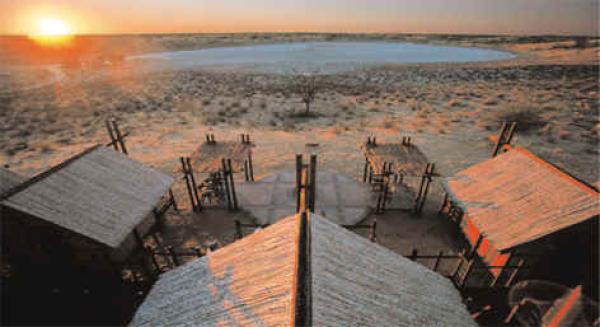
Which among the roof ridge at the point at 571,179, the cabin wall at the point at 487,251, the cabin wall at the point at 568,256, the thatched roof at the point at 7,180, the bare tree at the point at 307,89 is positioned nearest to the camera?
the cabin wall at the point at 568,256

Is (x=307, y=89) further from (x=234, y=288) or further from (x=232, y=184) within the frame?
(x=234, y=288)

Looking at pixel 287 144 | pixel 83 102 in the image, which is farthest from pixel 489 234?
pixel 83 102

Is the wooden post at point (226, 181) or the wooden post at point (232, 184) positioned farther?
the wooden post at point (232, 184)

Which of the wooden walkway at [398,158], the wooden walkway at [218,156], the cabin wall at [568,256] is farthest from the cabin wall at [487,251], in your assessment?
the wooden walkway at [218,156]

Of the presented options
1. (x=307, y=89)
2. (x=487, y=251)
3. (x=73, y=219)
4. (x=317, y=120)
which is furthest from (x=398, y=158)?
(x=307, y=89)

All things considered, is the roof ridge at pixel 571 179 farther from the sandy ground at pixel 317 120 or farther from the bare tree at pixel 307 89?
the bare tree at pixel 307 89

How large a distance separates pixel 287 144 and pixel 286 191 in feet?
28.5

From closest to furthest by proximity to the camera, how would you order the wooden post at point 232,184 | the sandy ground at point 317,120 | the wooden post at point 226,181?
1. the wooden post at point 226,181
2. the wooden post at point 232,184
3. the sandy ground at point 317,120

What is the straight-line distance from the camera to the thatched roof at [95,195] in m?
8.52

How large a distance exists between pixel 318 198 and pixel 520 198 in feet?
28.9

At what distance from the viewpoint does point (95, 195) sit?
9961 millimetres

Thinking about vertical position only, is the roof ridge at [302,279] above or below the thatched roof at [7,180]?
above

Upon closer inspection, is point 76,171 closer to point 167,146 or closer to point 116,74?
point 167,146

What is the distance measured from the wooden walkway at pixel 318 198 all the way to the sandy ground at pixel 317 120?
1174mm
